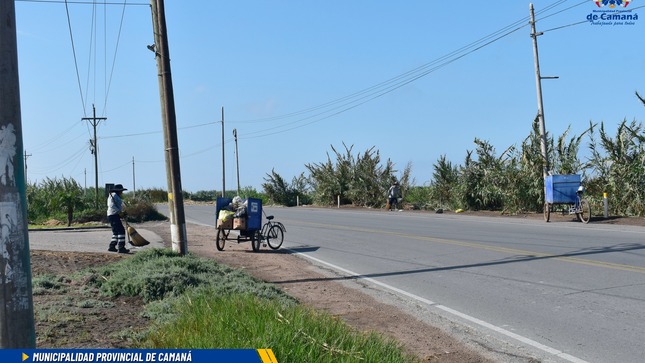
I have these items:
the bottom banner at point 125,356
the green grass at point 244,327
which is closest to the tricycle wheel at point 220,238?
the green grass at point 244,327

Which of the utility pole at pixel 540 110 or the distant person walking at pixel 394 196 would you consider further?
the distant person walking at pixel 394 196

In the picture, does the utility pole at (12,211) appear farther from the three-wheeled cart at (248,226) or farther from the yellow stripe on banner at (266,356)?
the three-wheeled cart at (248,226)

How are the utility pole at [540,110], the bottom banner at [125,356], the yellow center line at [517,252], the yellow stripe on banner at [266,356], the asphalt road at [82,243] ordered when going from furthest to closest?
1. the utility pole at [540,110]
2. the asphalt road at [82,243]
3. the yellow center line at [517,252]
4. the yellow stripe on banner at [266,356]
5. the bottom banner at [125,356]

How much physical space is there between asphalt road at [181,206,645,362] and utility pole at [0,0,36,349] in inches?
192

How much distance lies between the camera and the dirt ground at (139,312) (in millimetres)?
6574

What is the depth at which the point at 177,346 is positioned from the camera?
5109 mm

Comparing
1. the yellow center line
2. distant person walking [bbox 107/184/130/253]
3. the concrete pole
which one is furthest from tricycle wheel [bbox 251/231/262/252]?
the concrete pole

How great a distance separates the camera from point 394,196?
132ft

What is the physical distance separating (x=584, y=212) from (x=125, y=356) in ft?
75.2

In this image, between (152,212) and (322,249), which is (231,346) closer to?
(322,249)

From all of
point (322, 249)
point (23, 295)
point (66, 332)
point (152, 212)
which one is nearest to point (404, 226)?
point (322, 249)

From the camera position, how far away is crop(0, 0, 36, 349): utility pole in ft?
14.5

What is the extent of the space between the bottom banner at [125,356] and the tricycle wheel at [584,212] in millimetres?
21515

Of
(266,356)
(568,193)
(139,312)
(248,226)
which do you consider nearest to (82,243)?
(248,226)
